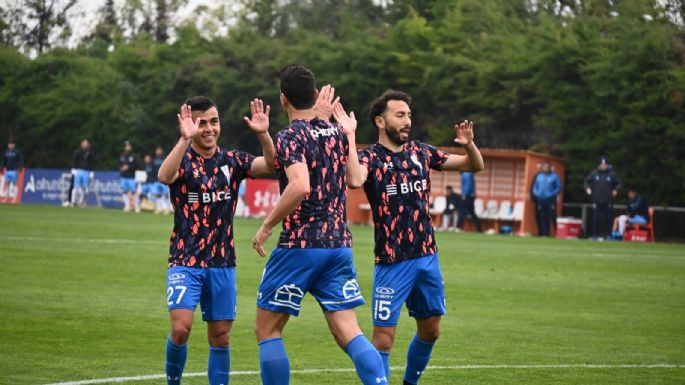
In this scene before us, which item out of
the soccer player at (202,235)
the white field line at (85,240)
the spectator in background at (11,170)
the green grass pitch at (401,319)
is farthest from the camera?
the spectator in background at (11,170)

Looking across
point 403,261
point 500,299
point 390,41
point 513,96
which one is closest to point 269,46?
point 390,41

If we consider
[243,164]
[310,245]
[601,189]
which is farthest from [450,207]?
[310,245]

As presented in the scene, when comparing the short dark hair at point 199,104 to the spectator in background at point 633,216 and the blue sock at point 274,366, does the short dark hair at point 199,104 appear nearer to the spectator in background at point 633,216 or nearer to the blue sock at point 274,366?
the blue sock at point 274,366

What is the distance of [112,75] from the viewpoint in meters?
61.3

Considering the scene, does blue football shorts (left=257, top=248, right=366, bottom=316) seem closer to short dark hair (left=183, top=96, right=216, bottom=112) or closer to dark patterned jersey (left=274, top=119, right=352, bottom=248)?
dark patterned jersey (left=274, top=119, right=352, bottom=248)

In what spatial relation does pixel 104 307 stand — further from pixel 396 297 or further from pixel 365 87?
pixel 365 87

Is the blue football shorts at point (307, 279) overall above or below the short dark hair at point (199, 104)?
below

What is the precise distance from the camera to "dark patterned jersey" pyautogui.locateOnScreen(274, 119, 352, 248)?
8.05 m

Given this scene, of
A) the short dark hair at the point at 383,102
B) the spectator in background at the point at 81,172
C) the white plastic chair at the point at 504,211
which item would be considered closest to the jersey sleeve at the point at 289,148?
the short dark hair at the point at 383,102

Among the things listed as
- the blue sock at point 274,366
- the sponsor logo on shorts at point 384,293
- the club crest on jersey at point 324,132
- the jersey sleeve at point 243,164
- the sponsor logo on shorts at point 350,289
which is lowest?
the blue sock at point 274,366

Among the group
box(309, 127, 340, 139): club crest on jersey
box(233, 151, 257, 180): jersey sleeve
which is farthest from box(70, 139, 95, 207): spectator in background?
box(309, 127, 340, 139): club crest on jersey

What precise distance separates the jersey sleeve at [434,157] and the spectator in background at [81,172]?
36.0 metres

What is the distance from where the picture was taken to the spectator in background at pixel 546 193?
37.4m

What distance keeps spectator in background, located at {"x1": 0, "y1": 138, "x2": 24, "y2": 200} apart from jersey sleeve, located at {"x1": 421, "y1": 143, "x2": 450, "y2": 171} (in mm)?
37725
